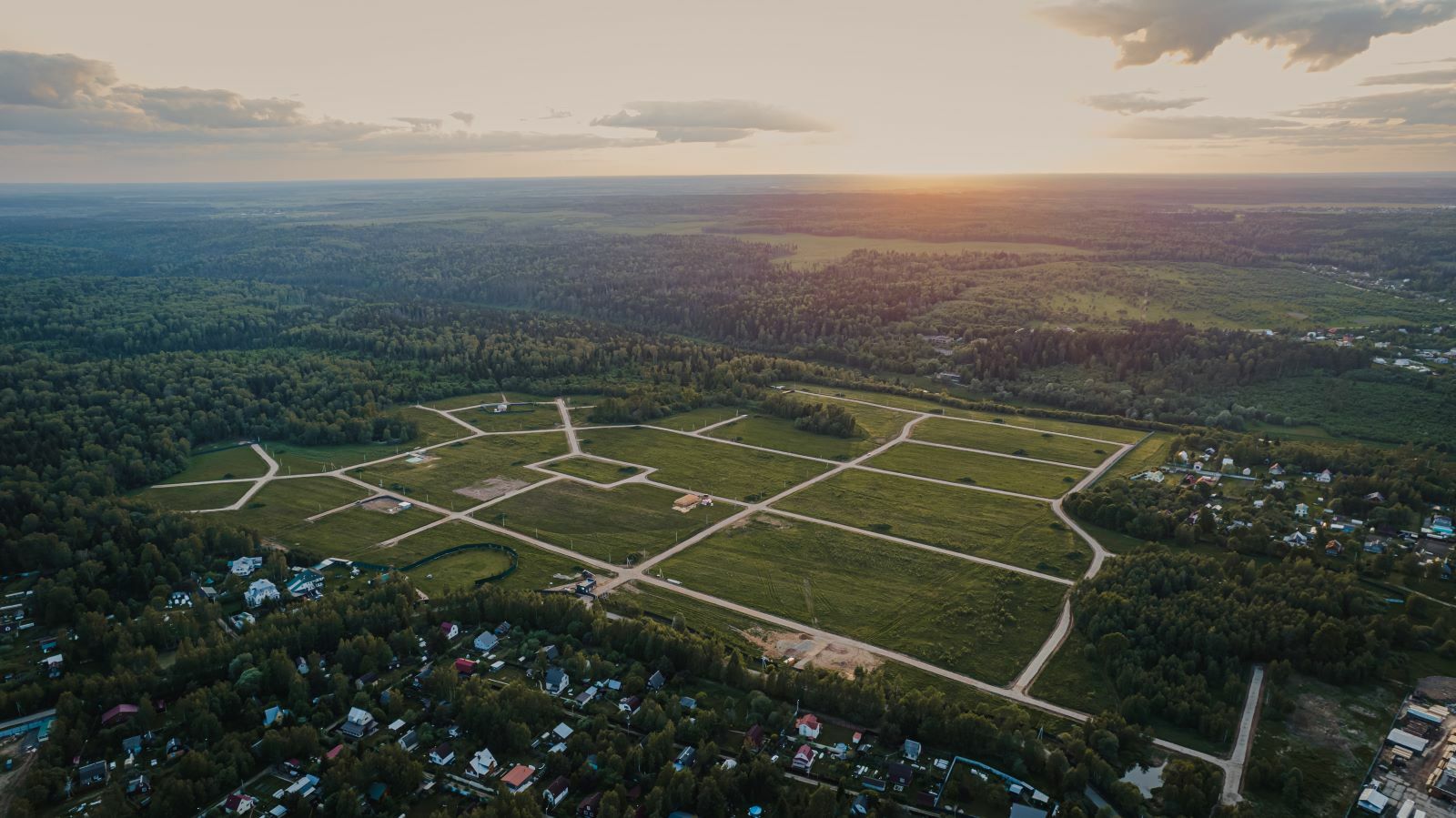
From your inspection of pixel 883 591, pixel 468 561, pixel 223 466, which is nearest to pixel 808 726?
pixel 883 591

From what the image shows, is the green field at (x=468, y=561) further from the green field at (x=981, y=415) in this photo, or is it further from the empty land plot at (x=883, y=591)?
the green field at (x=981, y=415)

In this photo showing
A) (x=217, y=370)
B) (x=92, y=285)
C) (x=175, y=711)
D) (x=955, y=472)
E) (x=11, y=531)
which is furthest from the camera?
(x=92, y=285)

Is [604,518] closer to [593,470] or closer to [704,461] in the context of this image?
[593,470]

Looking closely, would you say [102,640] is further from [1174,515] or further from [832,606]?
[1174,515]

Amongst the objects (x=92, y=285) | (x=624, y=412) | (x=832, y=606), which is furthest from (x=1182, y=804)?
(x=92, y=285)

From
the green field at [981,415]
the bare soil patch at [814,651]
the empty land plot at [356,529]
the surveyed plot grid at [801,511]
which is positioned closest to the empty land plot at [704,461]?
the surveyed plot grid at [801,511]

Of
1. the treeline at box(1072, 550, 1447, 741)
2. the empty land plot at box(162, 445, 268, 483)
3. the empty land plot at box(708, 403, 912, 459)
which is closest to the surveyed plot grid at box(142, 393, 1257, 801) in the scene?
the empty land plot at box(708, 403, 912, 459)

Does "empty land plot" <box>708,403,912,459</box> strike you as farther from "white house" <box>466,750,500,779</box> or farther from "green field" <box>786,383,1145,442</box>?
"white house" <box>466,750,500,779</box>
